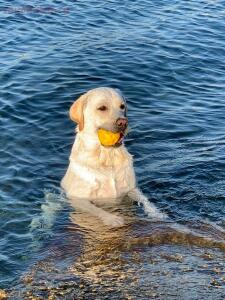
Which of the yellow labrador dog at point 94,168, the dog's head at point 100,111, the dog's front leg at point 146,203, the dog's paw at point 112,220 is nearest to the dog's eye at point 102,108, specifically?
the dog's head at point 100,111

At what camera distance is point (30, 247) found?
700 centimetres

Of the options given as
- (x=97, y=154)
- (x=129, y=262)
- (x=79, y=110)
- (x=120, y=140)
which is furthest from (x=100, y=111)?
(x=129, y=262)

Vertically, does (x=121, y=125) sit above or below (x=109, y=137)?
above

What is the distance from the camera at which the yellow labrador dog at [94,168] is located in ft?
25.5

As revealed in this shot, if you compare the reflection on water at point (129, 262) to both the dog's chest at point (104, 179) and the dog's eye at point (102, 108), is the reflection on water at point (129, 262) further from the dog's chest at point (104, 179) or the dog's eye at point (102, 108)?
the dog's eye at point (102, 108)

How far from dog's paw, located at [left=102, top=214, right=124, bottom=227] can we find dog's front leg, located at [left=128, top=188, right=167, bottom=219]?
0.44 metres

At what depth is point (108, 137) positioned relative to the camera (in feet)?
25.1

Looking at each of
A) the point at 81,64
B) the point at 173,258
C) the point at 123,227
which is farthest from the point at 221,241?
the point at 81,64

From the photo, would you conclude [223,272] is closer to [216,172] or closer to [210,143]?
[216,172]

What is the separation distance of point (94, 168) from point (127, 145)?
8.00 feet

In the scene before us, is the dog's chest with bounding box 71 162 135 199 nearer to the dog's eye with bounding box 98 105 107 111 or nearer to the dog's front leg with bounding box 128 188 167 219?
the dog's front leg with bounding box 128 188 167 219

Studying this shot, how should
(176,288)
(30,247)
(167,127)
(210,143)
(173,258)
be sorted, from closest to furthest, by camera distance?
1. (176,288)
2. (173,258)
3. (30,247)
4. (210,143)
5. (167,127)

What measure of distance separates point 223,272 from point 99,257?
55.5 inches

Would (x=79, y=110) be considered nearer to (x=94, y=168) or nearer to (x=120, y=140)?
(x=120, y=140)
